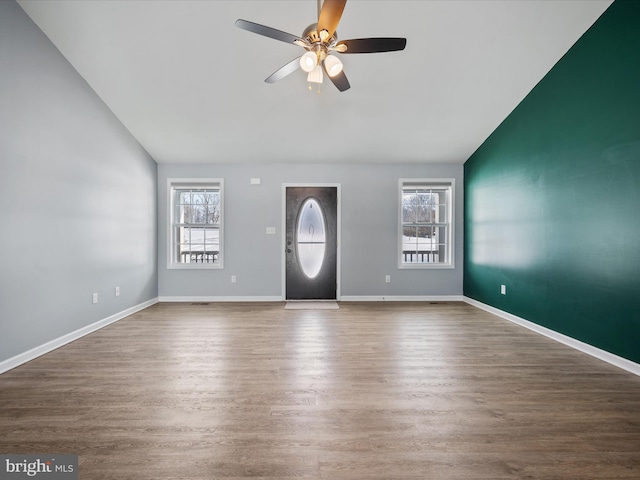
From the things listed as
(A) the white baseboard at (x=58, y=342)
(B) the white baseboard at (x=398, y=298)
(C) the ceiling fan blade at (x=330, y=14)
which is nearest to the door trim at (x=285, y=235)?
(B) the white baseboard at (x=398, y=298)

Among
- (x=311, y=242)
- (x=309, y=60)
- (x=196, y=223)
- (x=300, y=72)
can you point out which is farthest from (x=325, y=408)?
(x=196, y=223)

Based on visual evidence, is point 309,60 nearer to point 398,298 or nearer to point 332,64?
point 332,64

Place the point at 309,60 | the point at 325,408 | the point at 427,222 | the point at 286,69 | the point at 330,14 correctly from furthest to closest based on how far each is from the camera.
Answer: the point at 427,222 < the point at 286,69 < the point at 309,60 < the point at 330,14 < the point at 325,408

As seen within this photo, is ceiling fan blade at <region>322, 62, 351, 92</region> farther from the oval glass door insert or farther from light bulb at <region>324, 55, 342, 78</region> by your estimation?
the oval glass door insert

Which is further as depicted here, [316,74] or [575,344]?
[575,344]

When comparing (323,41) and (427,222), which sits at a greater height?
(323,41)

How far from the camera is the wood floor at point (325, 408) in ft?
5.37

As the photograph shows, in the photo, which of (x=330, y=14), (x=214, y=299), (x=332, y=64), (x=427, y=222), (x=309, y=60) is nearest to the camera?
(x=330, y=14)

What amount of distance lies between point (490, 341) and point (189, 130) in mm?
4747

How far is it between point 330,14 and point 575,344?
3.79 m

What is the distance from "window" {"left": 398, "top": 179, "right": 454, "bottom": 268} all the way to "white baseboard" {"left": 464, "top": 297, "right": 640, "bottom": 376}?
52.6 inches

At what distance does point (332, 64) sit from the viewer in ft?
9.01

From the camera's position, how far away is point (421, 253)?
19.4ft

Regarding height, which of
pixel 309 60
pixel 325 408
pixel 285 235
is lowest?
pixel 325 408
